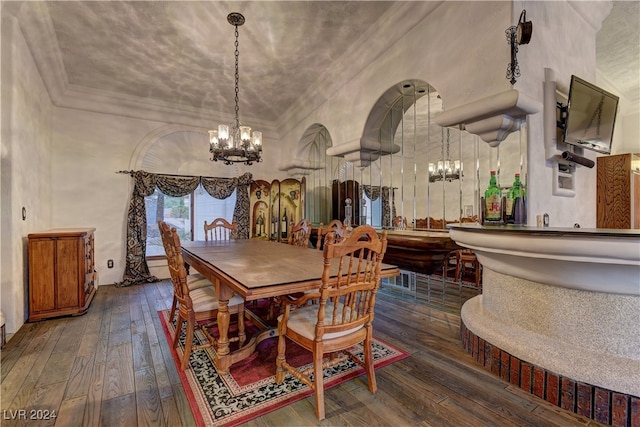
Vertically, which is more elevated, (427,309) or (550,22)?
(550,22)

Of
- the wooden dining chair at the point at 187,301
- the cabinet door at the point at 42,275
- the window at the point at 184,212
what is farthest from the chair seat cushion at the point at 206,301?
the window at the point at 184,212

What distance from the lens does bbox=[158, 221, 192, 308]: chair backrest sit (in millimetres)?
1921

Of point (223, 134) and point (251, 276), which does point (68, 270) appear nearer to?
point (223, 134)

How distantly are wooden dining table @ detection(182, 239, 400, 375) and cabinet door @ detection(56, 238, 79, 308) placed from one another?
157 centimetres

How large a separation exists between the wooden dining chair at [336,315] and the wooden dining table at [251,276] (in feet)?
0.50

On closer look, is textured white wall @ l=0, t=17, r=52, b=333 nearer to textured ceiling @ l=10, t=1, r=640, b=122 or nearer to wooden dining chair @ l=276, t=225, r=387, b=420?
textured ceiling @ l=10, t=1, r=640, b=122

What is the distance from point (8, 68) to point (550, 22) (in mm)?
4801

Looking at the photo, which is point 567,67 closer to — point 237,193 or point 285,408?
point 285,408

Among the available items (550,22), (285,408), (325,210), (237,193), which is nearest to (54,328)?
(285,408)

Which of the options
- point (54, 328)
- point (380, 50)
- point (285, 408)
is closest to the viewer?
point (285, 408)

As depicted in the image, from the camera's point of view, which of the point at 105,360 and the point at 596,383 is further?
the point at 105,360

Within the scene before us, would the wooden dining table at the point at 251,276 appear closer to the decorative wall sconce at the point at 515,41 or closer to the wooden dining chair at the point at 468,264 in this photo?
the decorative wall sconce at the point at 515,41

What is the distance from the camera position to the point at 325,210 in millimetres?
5617

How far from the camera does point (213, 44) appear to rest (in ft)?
10.5
